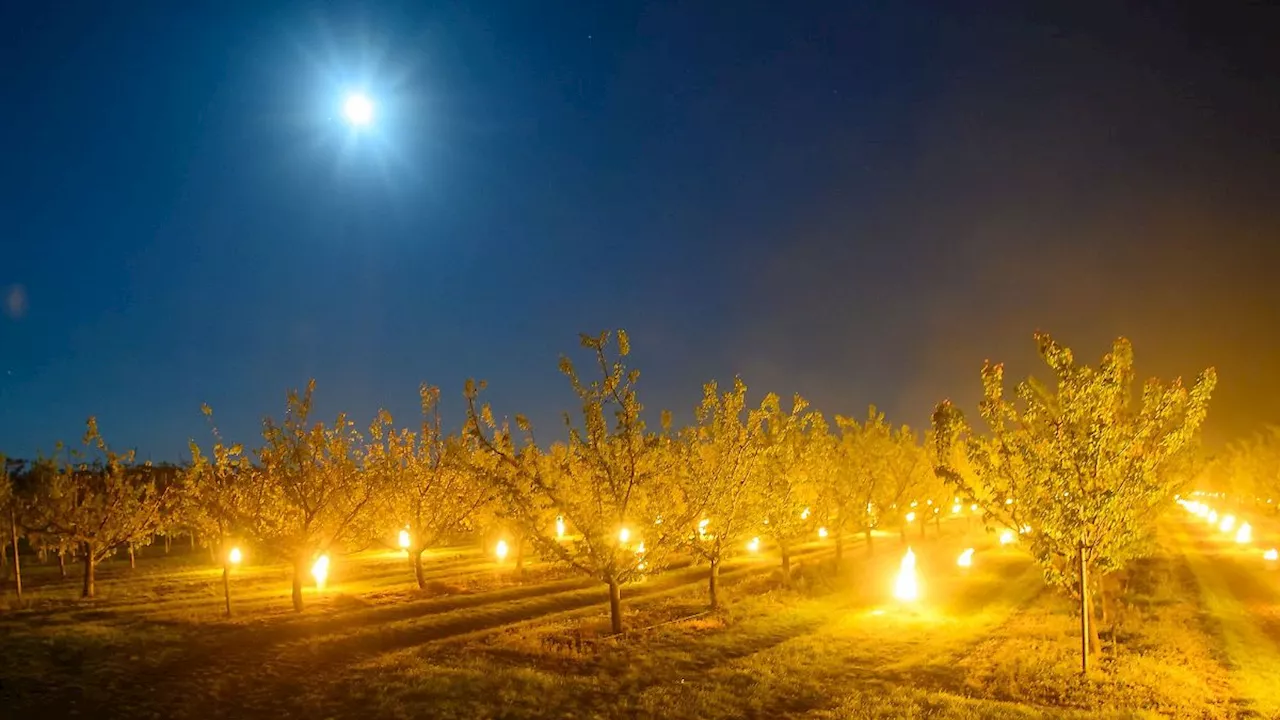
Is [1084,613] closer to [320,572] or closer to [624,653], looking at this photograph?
[624,653]

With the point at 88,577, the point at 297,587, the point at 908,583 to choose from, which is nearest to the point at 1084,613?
the point at 908,583

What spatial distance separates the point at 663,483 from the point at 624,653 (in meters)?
6.16

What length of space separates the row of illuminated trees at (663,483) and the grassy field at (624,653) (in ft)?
6.98

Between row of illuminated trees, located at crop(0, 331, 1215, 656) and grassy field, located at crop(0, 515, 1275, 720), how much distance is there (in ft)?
6.98

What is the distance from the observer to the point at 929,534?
64062mm

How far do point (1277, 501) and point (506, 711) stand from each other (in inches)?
3034

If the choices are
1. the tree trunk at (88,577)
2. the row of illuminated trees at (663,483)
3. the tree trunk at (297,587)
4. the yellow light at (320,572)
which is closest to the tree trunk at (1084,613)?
the row of illuminated trees at (663,483)

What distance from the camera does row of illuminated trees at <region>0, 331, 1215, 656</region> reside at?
18.7 meters

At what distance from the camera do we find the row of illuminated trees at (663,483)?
61.3ft

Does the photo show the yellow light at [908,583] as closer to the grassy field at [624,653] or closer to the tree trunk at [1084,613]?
the grassy field at [624,653]

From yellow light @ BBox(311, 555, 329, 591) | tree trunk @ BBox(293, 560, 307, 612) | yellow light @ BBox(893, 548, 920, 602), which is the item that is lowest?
yellow light @ BBox(893, 548, 920, 602)

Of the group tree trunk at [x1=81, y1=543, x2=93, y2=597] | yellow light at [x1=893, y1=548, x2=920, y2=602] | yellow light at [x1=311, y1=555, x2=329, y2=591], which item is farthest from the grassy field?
yellow light at [x1=311, y1=555, x2=329, y2=591]

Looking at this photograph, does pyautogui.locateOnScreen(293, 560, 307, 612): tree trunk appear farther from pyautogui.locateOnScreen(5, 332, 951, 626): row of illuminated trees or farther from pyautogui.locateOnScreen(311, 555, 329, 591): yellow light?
pyautogui.locateOnScreen(311, 555, 329, 591): yellow light

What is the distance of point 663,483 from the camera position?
25.5 m
